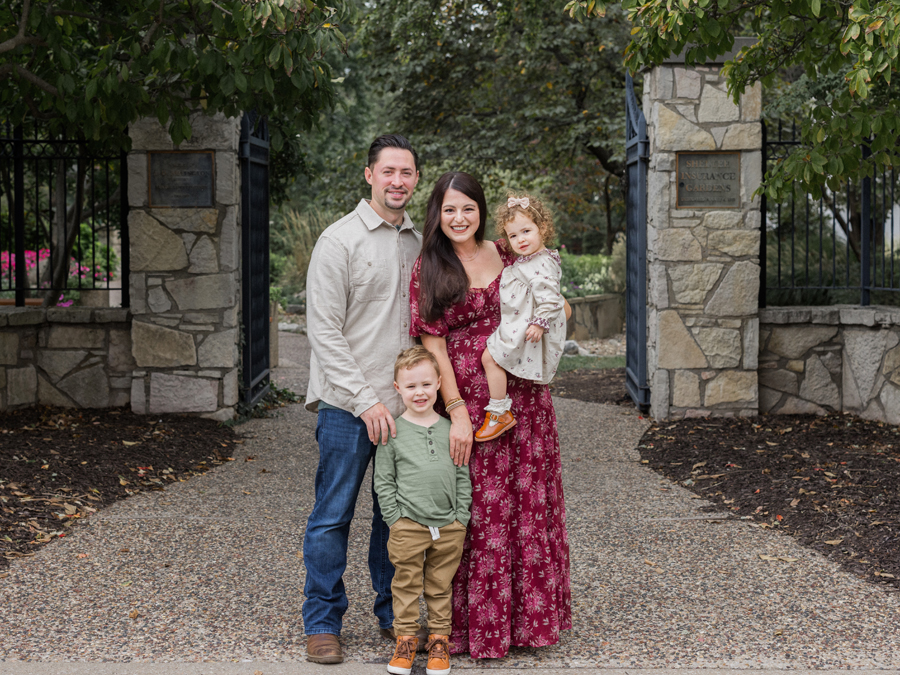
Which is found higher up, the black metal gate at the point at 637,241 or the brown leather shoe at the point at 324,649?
the black metal gate at the point at 637,241

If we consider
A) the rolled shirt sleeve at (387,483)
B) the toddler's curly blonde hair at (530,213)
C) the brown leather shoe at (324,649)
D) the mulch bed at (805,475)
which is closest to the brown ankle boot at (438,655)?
the brown leather shoe at (324,649)

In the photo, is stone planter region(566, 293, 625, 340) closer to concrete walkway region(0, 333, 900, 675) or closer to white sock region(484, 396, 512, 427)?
concrete walkway region(0, 333, 900, 675)

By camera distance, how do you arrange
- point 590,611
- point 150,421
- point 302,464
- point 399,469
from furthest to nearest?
1. point 150,421
2. point 302,464
3. point 590,611
4. point 399,469

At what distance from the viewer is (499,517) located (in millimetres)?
3055

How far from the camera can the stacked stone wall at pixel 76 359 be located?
704 cm

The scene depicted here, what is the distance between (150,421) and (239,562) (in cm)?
307

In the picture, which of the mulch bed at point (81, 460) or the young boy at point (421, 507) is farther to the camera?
the mulch bed at point (81, 460)

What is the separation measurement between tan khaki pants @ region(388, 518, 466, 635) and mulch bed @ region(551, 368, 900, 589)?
5.98 feet

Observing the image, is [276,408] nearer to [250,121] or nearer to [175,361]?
[175,361]

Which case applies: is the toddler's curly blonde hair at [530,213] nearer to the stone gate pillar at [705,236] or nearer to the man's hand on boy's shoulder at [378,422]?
the man's hand on boy's shoulder at [378,422]

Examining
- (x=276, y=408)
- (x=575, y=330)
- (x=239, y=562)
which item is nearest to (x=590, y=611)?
(x=239, y=562)

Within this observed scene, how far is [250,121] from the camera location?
7.48 meters

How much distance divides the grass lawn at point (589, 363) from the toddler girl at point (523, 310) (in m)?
7.84

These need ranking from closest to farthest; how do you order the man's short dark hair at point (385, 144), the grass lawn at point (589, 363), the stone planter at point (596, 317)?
1. the man's short dark hair at point (385, 144)
2. the grass lawn at point (589, 363)
3. the stone planter at point (596, 317)
